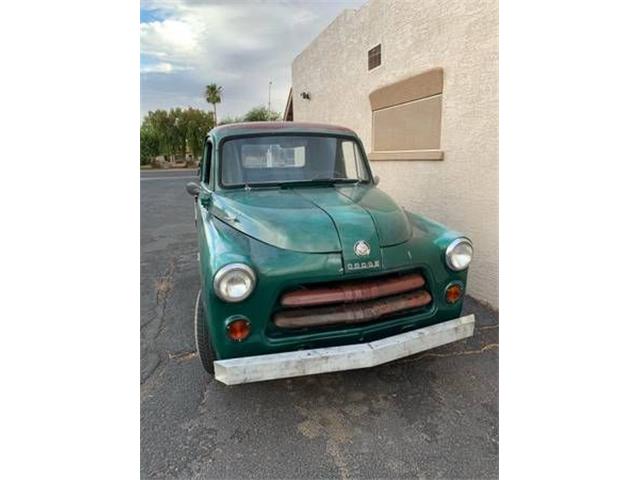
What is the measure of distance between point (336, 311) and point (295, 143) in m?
1.96

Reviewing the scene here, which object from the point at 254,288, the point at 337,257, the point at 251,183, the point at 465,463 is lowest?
the point at 465,463

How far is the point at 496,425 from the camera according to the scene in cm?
247

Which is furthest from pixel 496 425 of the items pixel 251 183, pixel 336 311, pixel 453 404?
pixel 251 183

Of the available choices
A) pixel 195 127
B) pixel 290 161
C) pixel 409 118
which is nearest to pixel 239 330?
pixel 290 161

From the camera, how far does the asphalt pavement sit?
2164mm

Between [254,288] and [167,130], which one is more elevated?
[167,130]

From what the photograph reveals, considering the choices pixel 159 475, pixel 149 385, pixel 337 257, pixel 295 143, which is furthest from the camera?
pixel 295 143

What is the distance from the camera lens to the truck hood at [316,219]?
244 cm

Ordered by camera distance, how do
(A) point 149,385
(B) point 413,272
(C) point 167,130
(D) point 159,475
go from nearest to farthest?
(D) point 159,475 → (B) point 413,272 → (A) point 149,385 → (C) point 167,130

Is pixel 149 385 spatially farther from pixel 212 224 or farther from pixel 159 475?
pixel 212 224

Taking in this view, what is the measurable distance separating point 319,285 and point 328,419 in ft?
3.15

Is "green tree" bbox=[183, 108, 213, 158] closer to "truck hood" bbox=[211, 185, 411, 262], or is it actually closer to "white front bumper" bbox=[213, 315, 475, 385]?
"truck hood" bbox=[211, 185, 411, 262]

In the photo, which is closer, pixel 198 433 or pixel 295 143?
pixel 198 433

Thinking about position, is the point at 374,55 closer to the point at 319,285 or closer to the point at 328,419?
the point at 319,285
